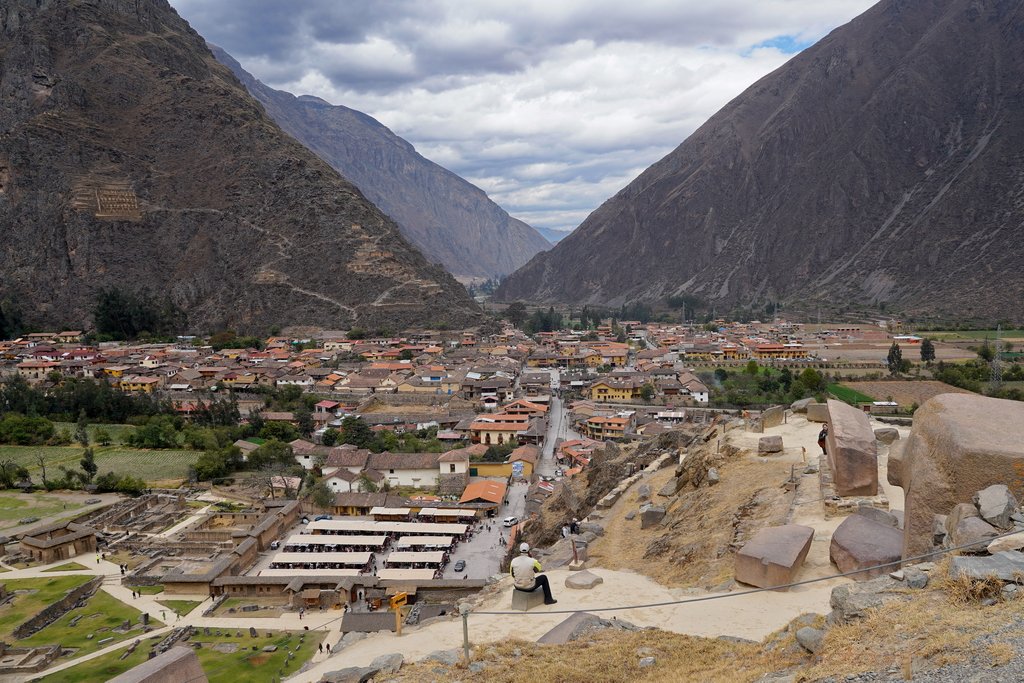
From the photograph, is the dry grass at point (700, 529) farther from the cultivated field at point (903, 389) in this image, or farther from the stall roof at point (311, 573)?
the cultivated field at point (903, 389)

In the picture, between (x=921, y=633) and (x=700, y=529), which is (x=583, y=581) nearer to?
(x=700, y=529)

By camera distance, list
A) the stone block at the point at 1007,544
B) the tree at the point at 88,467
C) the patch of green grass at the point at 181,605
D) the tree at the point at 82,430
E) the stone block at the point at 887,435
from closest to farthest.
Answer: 1. the stone block at the point at 1007,544
2. the stone block at the point at 887,435
3. the patch of green grass at the point at 181,605
4. the tree at the point at 88,467
5. the tree at the point at 82,430

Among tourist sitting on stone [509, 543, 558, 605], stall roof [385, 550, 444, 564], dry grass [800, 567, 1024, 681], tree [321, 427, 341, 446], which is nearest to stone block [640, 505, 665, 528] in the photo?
tourist sitting on stone [509, 543, 558, 605]

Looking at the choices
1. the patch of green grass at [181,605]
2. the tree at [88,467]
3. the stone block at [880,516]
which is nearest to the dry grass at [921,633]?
the stone block at [880,516]

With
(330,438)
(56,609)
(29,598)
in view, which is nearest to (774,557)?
(56,609)

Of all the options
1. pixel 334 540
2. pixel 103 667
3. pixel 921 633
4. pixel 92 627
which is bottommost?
pixel 92 627

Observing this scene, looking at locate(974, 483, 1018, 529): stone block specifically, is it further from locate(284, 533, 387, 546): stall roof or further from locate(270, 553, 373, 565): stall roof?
locate(284, 533, 387, 546): stall roof
